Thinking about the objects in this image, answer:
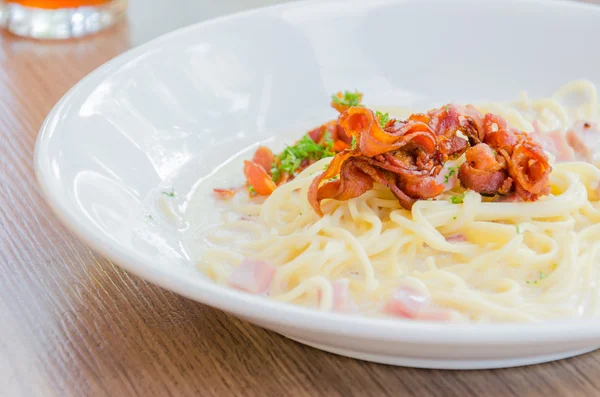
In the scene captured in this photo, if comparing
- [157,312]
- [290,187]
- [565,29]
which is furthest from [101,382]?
[565,29]

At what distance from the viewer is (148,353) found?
7.31 feet

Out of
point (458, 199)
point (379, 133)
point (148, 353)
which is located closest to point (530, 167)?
point (458, 199)

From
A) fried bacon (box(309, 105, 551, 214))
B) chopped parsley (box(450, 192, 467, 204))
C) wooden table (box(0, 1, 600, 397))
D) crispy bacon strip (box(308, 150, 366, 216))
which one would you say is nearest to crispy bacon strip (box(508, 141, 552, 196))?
fried bacon (box(309, 105, 551, 214))

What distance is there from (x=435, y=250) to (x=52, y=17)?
112 inches

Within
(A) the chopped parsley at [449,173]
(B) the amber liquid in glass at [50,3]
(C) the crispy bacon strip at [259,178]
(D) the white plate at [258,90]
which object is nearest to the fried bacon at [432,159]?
(A) the chopped parsley at [449,173]

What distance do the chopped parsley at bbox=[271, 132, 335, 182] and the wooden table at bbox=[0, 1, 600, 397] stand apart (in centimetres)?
78

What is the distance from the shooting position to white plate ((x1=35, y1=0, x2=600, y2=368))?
2152 mm

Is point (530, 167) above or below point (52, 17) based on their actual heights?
above

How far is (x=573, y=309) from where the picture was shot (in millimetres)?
2367

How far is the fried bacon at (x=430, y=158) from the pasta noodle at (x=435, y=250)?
0.22ft

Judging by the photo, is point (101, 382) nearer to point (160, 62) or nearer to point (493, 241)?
point (493, 241)

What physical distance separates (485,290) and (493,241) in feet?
0.81

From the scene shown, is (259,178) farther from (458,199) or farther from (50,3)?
(50,3)

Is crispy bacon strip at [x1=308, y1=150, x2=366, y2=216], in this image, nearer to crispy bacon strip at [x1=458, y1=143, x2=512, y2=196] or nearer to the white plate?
crispy bacon strip at [x1=458, y1=143, x2=512, y2=196]
